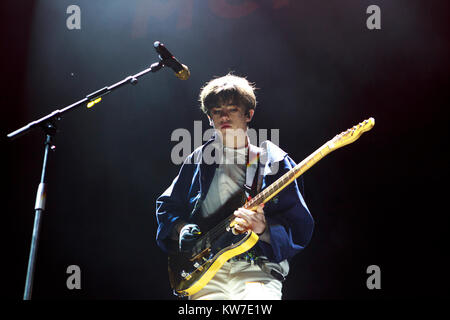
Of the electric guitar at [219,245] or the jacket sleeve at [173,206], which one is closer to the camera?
the electric guitar at [219,245]

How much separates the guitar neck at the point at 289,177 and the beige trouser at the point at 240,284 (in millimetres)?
Answer: 345

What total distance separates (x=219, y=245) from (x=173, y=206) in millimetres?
515

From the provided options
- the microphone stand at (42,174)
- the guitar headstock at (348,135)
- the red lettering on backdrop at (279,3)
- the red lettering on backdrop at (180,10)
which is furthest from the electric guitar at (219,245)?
the red lettering on backdrop at (180,10)

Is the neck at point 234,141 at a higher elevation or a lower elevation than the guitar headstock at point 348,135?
higher

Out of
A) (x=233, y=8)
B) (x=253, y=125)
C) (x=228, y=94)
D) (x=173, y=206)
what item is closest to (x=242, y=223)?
(x=173, y=206)

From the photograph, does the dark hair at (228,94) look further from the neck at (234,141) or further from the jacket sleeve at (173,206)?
the jacket sleeve at (173,206)

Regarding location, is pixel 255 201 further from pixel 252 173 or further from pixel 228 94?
pixel 228 94

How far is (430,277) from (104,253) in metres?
2.38

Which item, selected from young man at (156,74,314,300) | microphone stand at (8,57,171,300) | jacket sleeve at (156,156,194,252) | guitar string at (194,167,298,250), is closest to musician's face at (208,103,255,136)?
young man at (156,74,314,300)

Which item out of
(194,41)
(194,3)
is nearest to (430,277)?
(194,41)

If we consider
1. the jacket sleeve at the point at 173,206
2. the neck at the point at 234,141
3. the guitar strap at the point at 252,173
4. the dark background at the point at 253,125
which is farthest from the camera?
the dark background at the point at 253,125

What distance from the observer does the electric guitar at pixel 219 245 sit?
207cm

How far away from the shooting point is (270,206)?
7.16 feet

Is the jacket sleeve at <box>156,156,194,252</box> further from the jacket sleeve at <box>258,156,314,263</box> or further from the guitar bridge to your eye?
the jacket sleeve at <box>258,156,314,263</box>
